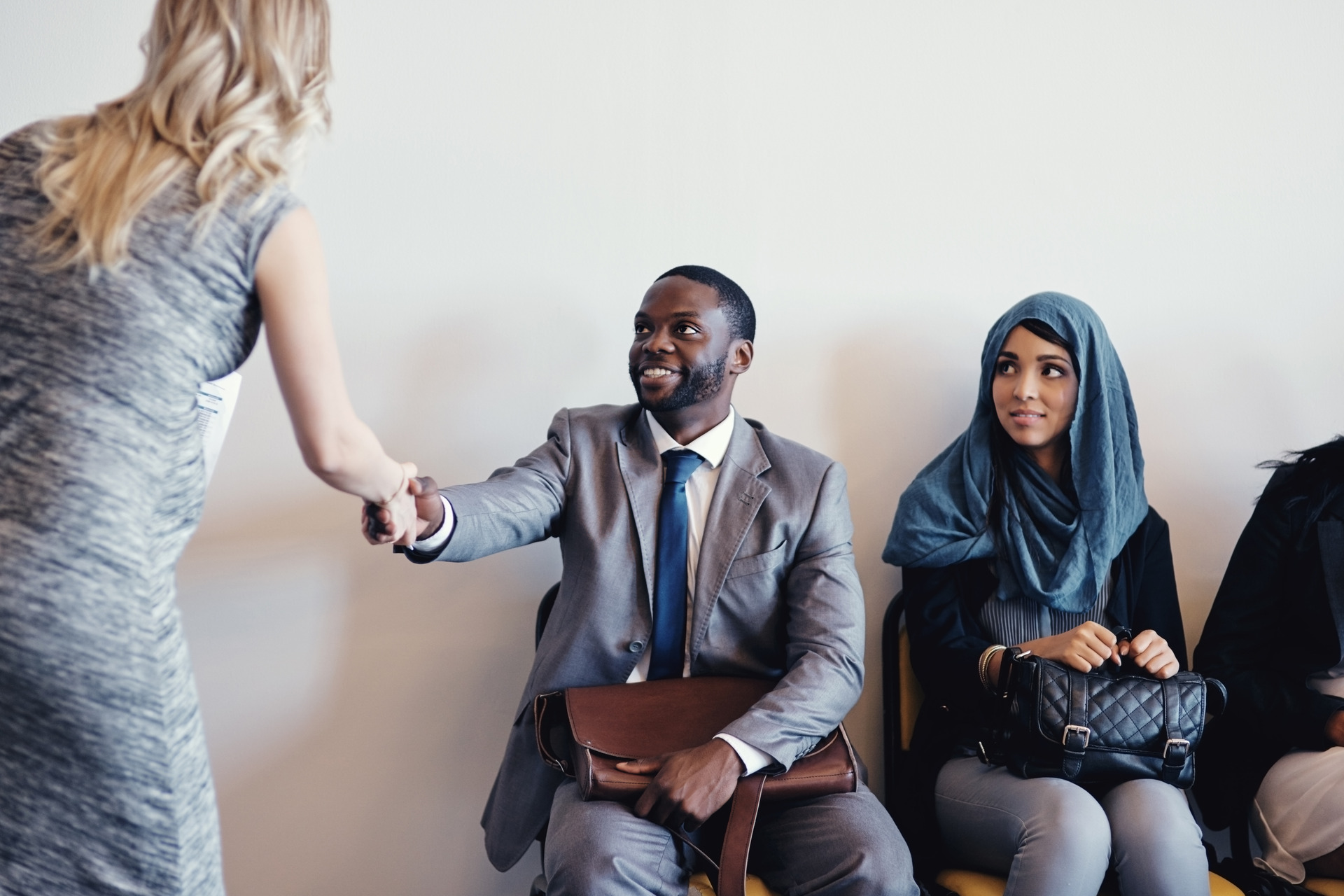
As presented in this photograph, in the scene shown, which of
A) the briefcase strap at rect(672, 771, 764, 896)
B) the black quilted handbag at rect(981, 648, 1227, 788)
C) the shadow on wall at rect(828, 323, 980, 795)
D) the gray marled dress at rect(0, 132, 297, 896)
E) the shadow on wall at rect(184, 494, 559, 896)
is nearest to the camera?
the gray marled dress at rect(0, 132, 297, 896)

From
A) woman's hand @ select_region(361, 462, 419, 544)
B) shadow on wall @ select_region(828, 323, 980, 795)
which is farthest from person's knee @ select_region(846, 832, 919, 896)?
woman's hand @ select_region(361, 462, 419, 544)

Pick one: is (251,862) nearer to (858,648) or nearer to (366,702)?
(366,702)

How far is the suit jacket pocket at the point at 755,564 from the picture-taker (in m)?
2.31

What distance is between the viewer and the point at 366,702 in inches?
105

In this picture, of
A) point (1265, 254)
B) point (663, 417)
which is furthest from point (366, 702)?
point (1265, 254)

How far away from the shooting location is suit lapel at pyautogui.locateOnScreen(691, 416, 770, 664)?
90.0 inches

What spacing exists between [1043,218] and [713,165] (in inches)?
38.2

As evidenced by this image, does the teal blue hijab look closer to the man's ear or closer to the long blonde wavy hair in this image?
the man's ear

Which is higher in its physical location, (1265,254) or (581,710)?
(1265,254)

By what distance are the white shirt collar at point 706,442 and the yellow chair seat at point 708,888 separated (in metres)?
0.90

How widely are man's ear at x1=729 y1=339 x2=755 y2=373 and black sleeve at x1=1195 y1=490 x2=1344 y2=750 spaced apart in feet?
4.32

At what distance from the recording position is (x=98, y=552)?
130cm

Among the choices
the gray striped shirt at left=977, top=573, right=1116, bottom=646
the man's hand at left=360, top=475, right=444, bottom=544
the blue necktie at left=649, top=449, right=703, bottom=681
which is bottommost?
the gray striped shirt at left=977, top=573, right=1116, bottom=646

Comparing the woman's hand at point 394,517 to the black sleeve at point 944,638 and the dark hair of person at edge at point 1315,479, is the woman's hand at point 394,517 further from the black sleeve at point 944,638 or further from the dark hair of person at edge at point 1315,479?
the dark hair of person at edge at point 1315,479
